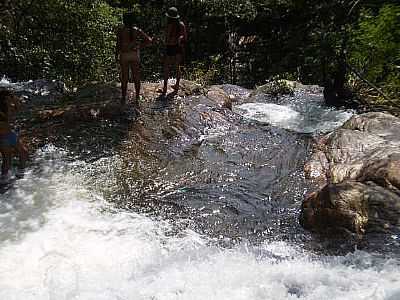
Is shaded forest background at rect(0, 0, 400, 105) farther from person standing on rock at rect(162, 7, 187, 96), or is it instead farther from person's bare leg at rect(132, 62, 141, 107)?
person's bare leg at rect(132, 62, 141, 107)

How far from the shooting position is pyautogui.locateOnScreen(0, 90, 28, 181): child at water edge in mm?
6745

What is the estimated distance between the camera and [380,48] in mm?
10641

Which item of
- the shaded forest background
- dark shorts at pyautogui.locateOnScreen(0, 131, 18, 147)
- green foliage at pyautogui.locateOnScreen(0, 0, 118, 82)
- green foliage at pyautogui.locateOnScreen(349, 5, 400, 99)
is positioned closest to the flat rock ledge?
the shaded forest background

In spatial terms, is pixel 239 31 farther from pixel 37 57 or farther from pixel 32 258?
pixel 32 258

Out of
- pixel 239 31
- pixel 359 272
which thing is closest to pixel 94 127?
pixel 359 272

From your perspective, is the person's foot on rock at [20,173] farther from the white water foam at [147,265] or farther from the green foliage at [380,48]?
the green foliage at [380,48]

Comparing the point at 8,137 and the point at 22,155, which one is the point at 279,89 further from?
the point at 8,137

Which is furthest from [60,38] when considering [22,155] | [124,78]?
[22,155]

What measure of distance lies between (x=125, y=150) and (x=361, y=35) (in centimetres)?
605

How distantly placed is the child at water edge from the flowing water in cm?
25

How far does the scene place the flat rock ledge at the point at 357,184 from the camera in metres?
5.65

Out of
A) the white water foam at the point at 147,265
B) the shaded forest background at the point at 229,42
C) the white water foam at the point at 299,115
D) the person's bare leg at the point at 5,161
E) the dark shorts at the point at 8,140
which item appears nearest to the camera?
the white water foam at the point at 147,265

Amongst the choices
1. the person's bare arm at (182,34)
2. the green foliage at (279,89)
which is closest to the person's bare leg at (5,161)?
the person's bare arm at (182,34)

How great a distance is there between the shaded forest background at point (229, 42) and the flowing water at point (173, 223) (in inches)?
113
